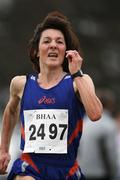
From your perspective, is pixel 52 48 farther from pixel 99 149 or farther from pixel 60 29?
pixel 99 149

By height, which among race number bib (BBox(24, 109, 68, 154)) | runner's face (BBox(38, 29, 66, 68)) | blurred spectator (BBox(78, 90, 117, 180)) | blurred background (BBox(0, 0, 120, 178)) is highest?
runner's face (BBox(38, 29, 66, 68))

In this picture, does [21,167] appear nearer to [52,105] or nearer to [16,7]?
[52,105]

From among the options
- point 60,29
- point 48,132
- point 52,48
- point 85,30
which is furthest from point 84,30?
point 48,132

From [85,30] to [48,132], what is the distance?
83.6 feet

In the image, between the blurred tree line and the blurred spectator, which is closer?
the blurred spectator

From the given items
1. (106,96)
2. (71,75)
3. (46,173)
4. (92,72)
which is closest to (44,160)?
(46,173)

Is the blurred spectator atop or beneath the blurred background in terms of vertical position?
atop

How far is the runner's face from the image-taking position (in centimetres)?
1088

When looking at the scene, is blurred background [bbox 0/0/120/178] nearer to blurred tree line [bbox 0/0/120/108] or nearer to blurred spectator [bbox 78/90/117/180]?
blurred tree line [bbox 0/0/120/108]

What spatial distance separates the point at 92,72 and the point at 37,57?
23.5m

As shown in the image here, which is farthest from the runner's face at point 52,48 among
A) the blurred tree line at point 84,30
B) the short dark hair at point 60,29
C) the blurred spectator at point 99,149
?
the blurred tree line at point 84,30

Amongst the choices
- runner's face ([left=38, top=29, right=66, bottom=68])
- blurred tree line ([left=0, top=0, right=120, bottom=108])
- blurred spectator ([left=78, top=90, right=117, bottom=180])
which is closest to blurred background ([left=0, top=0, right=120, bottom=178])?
blurred tree line ([left=0, top=0, right=120, bottom=108])

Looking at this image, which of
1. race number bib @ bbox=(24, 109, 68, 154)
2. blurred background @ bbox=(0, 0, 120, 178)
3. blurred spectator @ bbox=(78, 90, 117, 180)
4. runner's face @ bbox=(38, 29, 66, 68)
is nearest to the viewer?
race number bib @ bbox=(24, 109, 68, 154)

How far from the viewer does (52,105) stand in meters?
10.8
